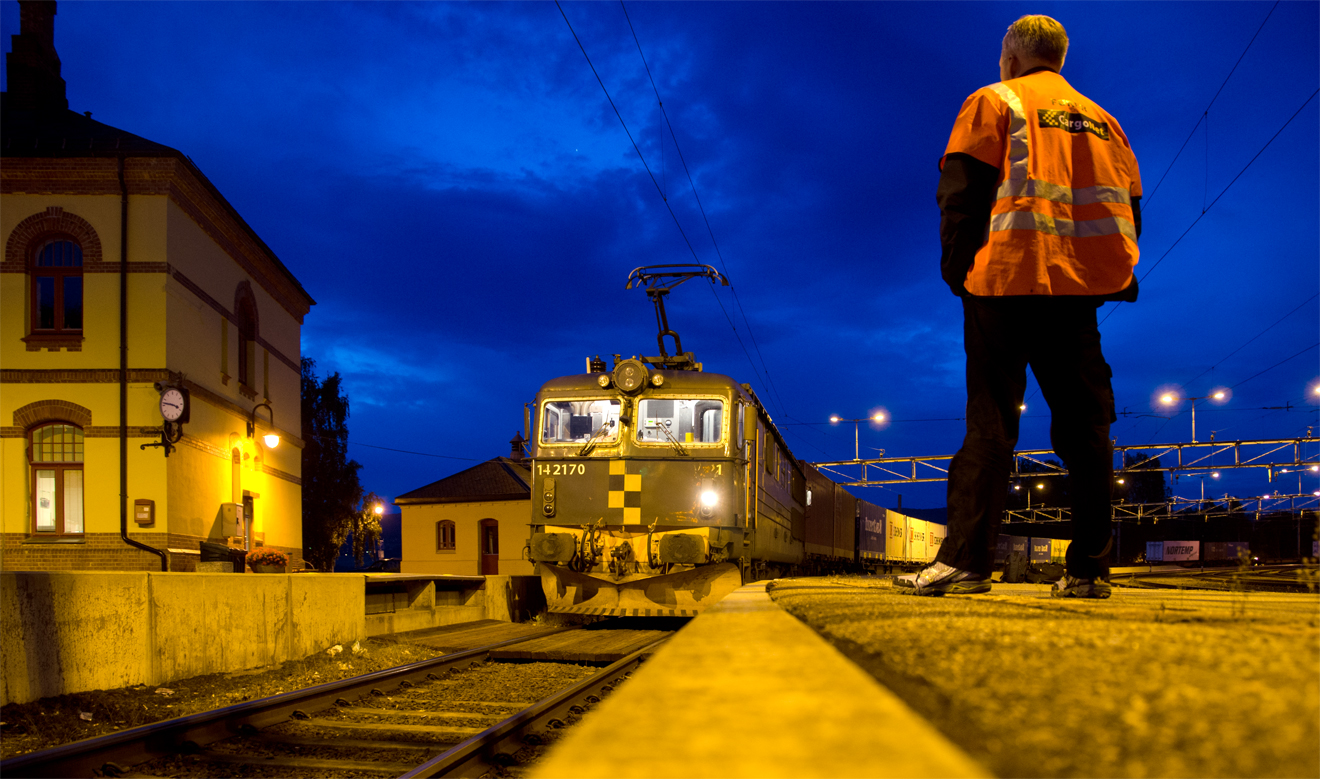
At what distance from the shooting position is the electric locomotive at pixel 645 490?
11.3 m

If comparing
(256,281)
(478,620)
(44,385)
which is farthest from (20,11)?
(478,620)

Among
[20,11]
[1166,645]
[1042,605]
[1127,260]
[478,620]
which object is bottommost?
[478,620]

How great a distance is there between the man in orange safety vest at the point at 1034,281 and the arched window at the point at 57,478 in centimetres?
1806

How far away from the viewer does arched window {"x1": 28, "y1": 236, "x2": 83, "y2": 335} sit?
17047 mm

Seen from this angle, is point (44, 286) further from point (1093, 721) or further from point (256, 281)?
point (1093, 721)

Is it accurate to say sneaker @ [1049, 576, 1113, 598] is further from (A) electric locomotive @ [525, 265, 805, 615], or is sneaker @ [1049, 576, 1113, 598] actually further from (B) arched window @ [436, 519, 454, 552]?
(B) arched window @ [436, 519, 454, 552]

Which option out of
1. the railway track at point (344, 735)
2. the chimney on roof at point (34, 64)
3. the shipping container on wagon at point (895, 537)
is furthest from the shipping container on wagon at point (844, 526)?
the chimney on roof at point (34, 64)

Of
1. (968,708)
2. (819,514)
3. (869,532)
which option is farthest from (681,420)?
(869,532)

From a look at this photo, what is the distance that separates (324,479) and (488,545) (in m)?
8.32

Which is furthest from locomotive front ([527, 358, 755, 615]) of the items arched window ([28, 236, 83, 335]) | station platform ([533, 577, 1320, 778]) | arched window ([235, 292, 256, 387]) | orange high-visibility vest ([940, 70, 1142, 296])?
arched window ([235, 292, 256, 387])

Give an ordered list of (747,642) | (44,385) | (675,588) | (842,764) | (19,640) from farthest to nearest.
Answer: (44,385)
(675,588)
(19,640)
(747,642)
(842,764)

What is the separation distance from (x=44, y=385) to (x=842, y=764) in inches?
791

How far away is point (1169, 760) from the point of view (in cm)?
62

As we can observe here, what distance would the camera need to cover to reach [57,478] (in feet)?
54.2
